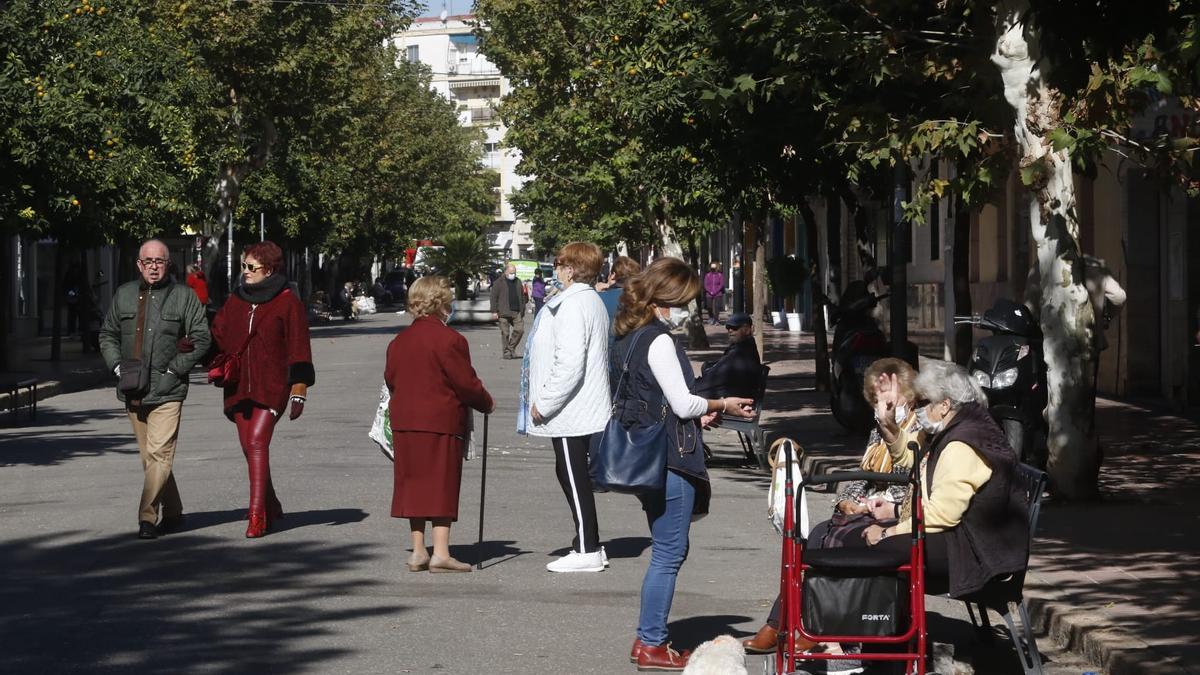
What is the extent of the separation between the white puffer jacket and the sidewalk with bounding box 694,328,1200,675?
7.63 feet

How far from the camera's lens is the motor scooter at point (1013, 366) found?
11.8 metres

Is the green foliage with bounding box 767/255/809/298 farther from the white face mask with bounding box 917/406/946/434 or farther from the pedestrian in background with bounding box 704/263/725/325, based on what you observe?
the pedestrian in background with bounding box 704/263/725/325

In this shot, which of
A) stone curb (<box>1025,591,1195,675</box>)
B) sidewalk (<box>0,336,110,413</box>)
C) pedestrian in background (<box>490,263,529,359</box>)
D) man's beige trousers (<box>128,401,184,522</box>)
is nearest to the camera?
stone curb (<box>1025,591,1195,675</box>)

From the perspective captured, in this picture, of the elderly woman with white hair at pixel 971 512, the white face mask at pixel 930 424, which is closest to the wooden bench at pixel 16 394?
the white face mask at pixel 930 424

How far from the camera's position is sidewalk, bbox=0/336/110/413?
84.4 feet

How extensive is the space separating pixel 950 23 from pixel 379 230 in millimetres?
58110

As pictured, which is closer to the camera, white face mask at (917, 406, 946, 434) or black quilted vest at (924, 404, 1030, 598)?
black quilted vest at (924, 404, 1030, 598)

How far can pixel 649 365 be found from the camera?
7.26 metres

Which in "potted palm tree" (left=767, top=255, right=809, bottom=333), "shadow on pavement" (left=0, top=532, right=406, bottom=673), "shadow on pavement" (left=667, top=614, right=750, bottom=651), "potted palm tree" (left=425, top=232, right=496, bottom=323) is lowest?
"shadow on pavement" (left=667, top=614, right=750, bottom=651)

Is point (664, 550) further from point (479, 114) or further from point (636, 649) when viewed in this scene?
point (479, 114)

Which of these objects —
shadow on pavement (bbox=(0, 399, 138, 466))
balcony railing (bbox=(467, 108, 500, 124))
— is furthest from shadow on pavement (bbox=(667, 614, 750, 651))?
balcony railing (bbox=(467, 108, 500, 124))

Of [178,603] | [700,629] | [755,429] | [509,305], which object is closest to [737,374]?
[755,429]

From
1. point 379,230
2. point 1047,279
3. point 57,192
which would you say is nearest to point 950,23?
point 1047,279

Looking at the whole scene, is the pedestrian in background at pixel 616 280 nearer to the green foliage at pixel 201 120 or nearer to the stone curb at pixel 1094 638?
the stone curb at pixel 1094 638
